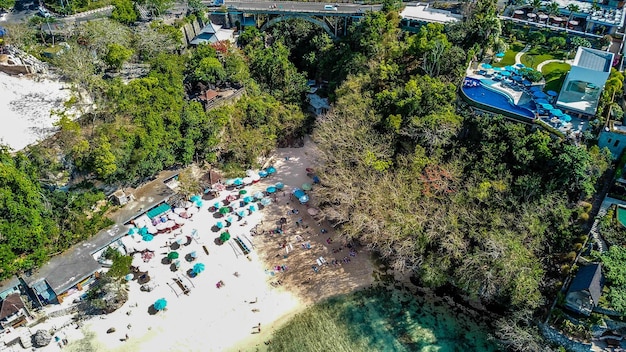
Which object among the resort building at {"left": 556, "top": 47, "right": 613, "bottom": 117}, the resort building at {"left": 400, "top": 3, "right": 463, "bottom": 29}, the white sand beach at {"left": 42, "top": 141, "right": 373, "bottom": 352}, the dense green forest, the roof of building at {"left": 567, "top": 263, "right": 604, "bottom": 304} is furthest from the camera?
the resort building at {"left": 400, "top": 3, "right": 463, "bottom": 29}

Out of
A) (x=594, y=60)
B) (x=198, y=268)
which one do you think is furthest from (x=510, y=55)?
(x=198, y=268)

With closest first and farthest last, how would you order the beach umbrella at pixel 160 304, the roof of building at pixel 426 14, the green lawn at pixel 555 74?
the beach umbrella at pixel 160 304 < the green lawn at pixel 555 74 < the roof of building at pixel 426 14

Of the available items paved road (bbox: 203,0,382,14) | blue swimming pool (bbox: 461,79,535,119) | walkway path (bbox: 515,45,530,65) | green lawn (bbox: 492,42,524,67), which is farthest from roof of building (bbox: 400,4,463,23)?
blue swimming pool (bbox: 461,79,535,119)

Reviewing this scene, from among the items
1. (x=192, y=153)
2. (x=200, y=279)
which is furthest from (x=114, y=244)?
(x=192, y=153)

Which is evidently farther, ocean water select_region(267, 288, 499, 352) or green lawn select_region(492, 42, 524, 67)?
green lawn select_region(492, 42, 524, 67)

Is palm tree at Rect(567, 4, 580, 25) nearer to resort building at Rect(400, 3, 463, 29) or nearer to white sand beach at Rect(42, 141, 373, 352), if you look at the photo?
resort building at Rect(400, 3, 463, 29)

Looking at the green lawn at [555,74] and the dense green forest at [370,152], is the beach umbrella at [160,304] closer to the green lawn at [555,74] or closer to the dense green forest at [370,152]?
the dense green forest at [370,152]

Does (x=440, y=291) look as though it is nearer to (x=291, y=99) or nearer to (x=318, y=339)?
(x=318, y=339)

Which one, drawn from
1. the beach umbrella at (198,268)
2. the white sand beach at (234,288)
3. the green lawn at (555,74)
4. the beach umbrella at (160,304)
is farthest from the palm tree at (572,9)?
the beach umbrella at (160,304)
